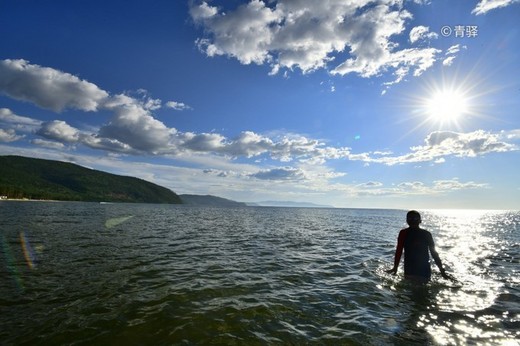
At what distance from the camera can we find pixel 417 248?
14758mm

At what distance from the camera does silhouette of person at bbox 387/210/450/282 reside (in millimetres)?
14734

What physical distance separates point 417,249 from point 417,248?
0.10m

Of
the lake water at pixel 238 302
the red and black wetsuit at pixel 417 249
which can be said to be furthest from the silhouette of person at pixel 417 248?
the lake water at pixel 238 302

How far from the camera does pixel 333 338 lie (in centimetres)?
857

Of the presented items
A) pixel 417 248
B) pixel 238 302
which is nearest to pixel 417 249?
pixel 417 248

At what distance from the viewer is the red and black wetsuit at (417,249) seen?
14758 millimetres

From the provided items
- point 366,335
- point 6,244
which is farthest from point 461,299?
point 6,244

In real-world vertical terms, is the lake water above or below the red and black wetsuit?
below

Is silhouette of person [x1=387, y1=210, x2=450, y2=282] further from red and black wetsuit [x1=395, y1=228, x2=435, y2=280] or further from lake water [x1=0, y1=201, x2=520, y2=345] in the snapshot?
lake water [x1=0, y1=201, x2=520, y2=345]

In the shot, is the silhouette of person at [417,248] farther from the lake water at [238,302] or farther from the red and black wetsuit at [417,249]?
the lake water at [238,302]

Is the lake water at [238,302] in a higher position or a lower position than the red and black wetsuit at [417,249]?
lower

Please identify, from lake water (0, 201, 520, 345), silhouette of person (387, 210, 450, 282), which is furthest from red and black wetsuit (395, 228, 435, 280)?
lake water (0, 201, 520, 345)

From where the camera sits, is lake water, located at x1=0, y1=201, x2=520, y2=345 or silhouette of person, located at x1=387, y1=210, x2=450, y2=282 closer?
lake water, located at x1=0, y1=201, x2=520, y2=345

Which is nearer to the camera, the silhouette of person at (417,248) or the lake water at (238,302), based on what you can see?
the lake water at (238,302)
